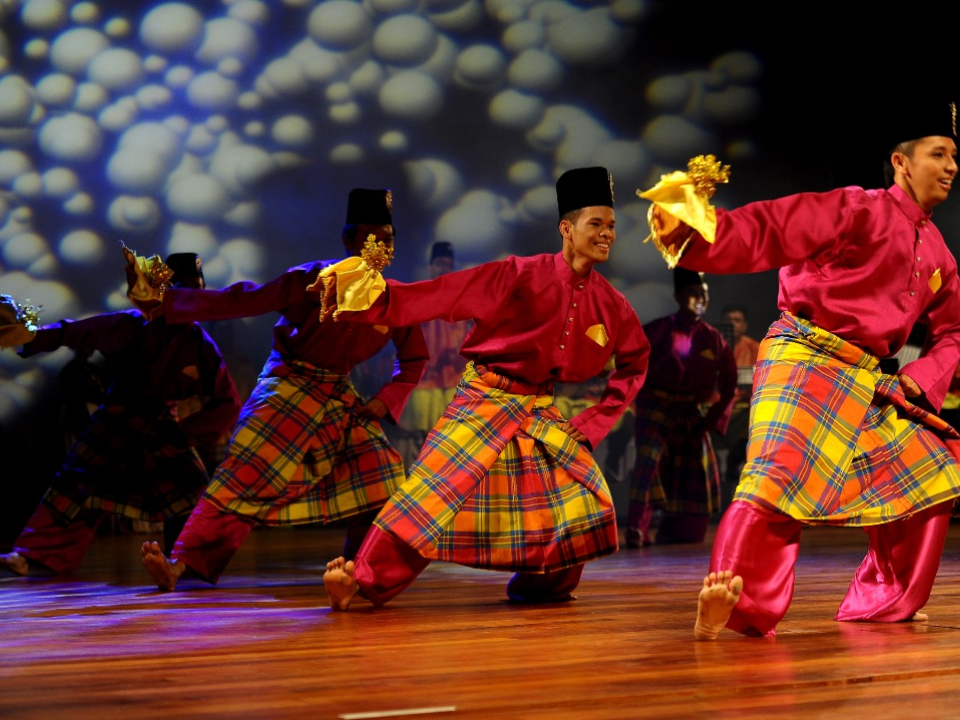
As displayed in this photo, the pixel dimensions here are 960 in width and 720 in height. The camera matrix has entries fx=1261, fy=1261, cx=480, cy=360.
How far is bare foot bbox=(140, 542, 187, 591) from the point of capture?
12.3 feet

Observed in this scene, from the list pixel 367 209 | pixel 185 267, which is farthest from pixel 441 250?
pixel 367 209

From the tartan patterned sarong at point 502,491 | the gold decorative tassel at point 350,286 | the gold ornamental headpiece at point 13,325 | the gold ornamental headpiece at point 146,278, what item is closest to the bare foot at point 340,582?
the tartan patterned sarong at point 502,491

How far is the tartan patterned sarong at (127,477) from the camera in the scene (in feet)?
15.6

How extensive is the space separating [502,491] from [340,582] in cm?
51

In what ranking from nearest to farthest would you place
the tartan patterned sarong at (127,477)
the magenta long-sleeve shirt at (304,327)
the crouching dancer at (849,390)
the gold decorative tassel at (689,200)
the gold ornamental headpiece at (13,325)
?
1. the gold decorative tassel at (689,200)
2. the crouching dancer at (849,390)
3. the magenta long-sleeve shirt at (304,327)
4. the gold ornamental headpiece at (13,325)
5. the tartan patterned sarong at (127,477)

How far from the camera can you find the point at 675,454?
6.45 m

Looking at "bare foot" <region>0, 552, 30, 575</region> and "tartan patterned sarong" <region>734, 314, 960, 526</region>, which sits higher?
"tartan patterned sarong" <region>734, 314, 960, 526</region>

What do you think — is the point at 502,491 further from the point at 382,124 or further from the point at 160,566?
the point at 382,124

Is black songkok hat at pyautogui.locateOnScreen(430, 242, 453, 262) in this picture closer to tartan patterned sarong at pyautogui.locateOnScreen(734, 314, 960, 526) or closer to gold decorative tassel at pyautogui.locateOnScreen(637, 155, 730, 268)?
tartan patterned sarong at pyautogui.locateOnScreen(734, 314, 960, 526)

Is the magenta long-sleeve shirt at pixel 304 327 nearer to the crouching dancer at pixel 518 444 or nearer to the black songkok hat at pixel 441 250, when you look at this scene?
the crouching dancer at pixel 518 444

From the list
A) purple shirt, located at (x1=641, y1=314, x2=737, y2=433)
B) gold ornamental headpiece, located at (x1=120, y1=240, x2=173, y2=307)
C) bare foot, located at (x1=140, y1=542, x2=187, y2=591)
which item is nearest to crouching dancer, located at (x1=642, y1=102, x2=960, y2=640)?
bare foot, located at (x1=140, y1=542, x2=187, y2=591)

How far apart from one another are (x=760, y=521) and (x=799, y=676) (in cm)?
58

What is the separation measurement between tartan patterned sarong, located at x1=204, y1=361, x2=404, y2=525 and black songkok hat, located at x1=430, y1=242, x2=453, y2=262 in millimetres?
3695

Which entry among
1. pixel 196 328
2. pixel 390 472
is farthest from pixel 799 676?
pixel 196 328
